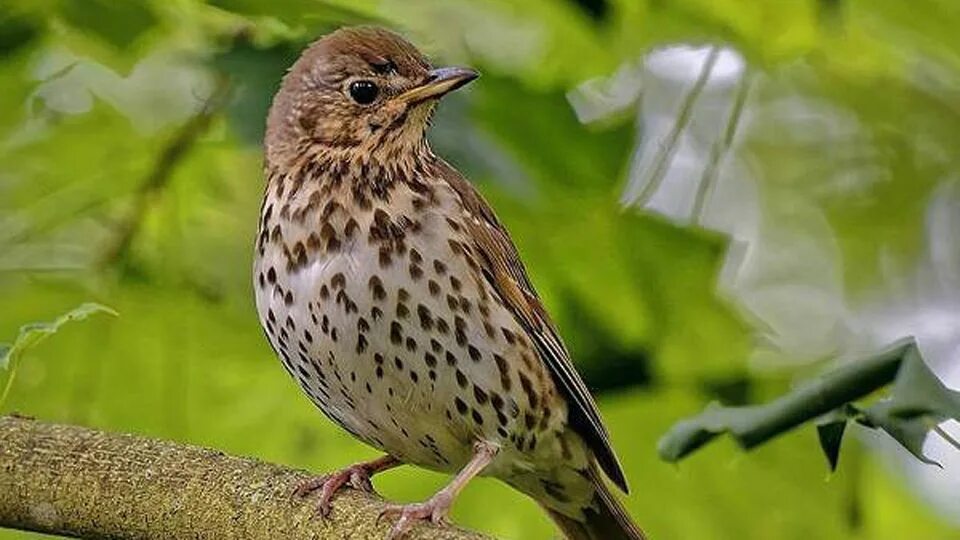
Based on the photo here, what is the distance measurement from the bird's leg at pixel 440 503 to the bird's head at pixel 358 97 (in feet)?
2.22

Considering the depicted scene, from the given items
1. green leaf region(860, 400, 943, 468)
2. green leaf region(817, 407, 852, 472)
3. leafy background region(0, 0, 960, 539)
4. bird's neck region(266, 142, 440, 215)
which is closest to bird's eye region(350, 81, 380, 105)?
bird's neck region(266, 142, 440, 215)

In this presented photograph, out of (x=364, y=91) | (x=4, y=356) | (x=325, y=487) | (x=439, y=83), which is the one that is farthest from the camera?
(x=364, y=91)

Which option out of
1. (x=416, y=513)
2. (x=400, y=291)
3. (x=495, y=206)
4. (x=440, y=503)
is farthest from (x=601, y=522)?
(x=416, y=513)

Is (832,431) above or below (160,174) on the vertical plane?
above

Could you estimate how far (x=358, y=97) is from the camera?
13.3 ft

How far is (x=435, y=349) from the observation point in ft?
12.4

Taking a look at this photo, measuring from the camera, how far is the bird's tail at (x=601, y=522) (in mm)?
4344

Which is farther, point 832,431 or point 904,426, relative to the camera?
point 832,431

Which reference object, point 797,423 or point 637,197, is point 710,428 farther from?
point 637,197

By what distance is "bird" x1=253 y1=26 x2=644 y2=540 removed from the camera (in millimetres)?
3734

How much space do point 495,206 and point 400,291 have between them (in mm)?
1072

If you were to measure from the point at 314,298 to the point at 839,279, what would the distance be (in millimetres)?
2834

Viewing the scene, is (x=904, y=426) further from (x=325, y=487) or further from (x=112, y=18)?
(x=112, y=18)

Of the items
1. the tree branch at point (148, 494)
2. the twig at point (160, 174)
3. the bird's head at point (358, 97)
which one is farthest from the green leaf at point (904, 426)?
the twig at point (160, 174)
